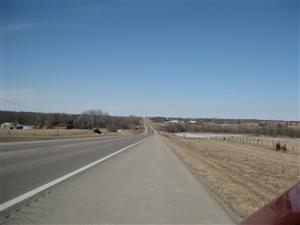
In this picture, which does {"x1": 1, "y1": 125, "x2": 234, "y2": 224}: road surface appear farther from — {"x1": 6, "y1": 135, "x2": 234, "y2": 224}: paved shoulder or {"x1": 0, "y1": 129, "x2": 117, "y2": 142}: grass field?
{"x1": 0, "y1": 129, "x2": 117, "y2": 142}: grass field

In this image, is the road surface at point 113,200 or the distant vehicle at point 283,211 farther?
the road surface at point 113,200

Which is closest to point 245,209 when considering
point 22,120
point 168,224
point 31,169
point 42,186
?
point 168,224

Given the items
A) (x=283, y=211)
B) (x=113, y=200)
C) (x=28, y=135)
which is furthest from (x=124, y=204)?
(x=28, y=135)

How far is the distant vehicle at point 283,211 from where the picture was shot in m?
1.73

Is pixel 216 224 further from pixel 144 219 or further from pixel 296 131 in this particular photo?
pixel 296 131

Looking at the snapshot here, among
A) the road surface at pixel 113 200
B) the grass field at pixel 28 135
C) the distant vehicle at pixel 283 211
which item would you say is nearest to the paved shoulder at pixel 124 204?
the road surface at pixel 113 200

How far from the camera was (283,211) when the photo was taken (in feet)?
6.01

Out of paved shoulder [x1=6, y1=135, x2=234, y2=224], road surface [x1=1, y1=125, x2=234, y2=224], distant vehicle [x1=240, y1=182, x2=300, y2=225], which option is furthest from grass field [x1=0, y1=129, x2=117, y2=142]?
distant vehicle [x1=240, y1=182, x2=300, y2=225]

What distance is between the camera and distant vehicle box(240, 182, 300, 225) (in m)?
1.73

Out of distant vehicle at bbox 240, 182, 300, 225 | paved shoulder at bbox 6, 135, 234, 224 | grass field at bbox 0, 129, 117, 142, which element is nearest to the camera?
distant vehicle at bbox 240, 182, 300, 225

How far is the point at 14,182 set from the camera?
11.8 m

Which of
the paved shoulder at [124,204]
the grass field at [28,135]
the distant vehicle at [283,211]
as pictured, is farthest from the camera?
the grass field at [28,135]

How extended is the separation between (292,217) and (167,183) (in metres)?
11.6

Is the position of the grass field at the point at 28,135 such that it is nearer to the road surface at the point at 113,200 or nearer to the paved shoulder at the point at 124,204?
the road surface at the point at 113,200
